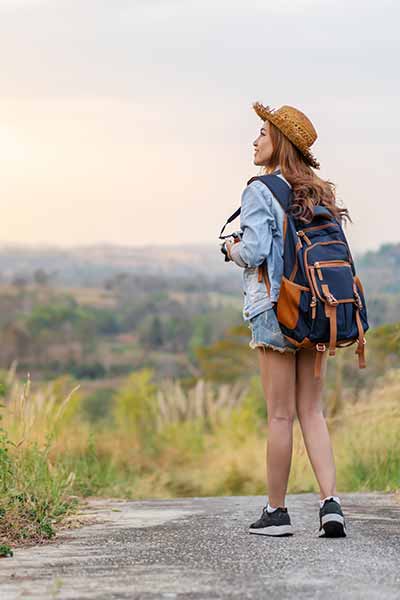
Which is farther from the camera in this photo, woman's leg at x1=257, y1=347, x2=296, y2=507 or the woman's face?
the woman's face

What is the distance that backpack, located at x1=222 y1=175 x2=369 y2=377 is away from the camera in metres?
5.18

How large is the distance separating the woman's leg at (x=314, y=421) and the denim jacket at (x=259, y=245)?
0.35 m

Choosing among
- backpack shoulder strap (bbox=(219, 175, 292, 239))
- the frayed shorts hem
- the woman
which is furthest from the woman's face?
the frayed shorts hem

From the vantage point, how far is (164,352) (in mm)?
56000

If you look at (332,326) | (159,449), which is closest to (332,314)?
(332,326)

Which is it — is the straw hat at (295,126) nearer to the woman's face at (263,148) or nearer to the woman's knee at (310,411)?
the woman's face at (263,148)

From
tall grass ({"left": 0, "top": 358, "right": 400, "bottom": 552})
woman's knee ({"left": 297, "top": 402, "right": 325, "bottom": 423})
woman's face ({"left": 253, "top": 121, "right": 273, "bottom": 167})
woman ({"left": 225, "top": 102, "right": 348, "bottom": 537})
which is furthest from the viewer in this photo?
tall grass ({"left": 0, "top": 358, "right": 400, "bottom": 552})

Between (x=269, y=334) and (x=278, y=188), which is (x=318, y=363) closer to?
(x=269, y=334)

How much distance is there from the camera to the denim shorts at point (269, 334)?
5.28 metres

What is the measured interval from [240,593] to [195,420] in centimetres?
1233

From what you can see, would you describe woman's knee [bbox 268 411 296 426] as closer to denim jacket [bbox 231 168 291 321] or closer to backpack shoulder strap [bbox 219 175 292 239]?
denim jacket [bbox 231 168 291 321]

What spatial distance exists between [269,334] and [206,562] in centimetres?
112

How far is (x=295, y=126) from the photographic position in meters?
5.47

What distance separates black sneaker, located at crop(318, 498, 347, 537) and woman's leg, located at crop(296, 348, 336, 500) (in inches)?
2.0
